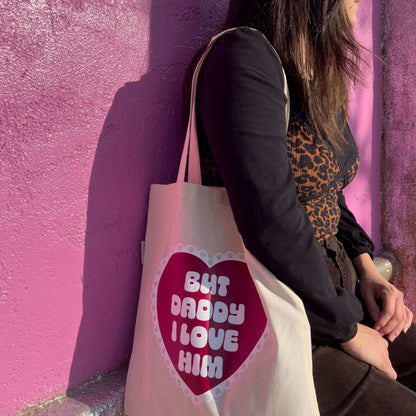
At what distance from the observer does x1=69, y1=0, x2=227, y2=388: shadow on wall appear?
4.39 ft

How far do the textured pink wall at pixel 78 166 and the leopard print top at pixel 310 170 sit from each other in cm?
31

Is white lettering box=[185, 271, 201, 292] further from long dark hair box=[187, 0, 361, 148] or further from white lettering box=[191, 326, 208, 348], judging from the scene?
long dark hair box=[187, 0, 361, 148]

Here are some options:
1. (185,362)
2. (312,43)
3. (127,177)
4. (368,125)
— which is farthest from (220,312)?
(368,125)

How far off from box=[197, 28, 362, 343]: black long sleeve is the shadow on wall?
0.35m

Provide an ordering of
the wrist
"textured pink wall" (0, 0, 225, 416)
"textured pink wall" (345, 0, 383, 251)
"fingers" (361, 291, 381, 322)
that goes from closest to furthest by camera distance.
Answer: "textured pink wall" (0, 0, 225, 416) → "fingers" (361, 291, 381, 322) → the wrist → "textured pink wall" (345, 0, 383, 251)

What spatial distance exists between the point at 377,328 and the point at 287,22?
92 cm

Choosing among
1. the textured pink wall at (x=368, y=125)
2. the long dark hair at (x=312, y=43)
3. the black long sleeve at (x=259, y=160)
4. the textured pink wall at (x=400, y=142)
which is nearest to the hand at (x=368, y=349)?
the black long sleeve at (x=259, y=160)

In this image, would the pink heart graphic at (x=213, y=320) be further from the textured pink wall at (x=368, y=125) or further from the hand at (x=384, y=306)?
the textured pink wall at (x=368, y=125)

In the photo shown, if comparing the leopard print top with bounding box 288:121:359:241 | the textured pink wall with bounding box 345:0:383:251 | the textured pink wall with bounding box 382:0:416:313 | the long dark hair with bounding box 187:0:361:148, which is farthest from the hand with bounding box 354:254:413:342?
the textured pink wall with bounding box 382:0:416:313

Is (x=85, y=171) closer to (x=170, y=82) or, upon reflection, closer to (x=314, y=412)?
(x=170, y=82)

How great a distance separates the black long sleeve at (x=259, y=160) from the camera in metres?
1.02

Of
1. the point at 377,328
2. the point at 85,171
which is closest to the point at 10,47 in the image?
the point at 85,171

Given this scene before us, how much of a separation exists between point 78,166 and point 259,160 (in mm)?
527

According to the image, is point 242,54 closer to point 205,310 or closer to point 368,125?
point 205,310
